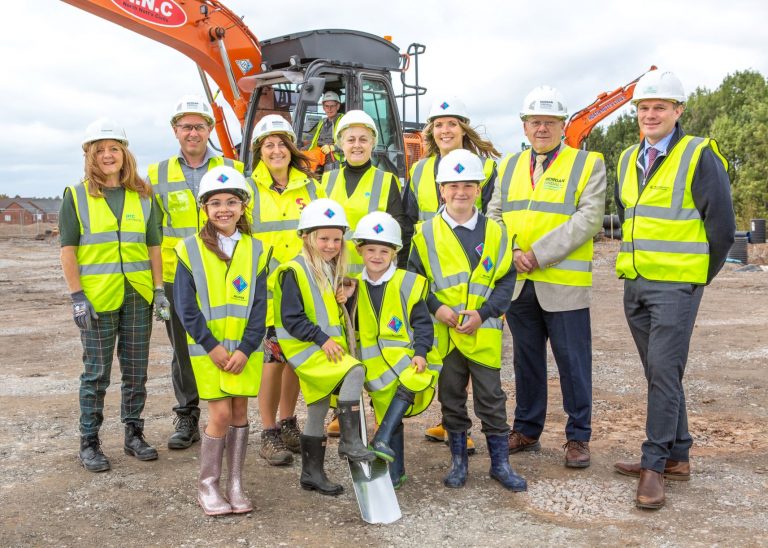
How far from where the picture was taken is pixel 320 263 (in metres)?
4.48

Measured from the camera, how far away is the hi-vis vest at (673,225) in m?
4.34

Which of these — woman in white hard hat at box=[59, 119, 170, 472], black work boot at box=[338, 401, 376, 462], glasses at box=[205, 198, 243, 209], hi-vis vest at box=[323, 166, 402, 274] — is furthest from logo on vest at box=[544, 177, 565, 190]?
woman in white hard hat at box=[59, 119, 170, 472]

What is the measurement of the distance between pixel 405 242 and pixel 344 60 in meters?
5.67

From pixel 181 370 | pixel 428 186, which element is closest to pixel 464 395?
pixel 428 186

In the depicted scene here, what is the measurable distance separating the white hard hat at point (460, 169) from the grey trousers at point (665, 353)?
45.5 inches

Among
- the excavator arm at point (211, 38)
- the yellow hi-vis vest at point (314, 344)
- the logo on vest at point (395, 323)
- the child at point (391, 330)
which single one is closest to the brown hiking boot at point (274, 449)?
the yellow hi-vis vest at point (314, 344)

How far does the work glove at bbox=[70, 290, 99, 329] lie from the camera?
4770 millimetres

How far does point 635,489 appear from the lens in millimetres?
4527

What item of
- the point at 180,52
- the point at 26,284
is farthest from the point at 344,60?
the point at 26,284

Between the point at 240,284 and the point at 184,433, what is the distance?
162 centimetres

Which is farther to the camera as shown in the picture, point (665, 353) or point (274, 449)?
point (274, 449)

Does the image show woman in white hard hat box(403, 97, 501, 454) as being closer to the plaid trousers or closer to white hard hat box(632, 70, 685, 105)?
white hard hat box(632, 70, 685, 105)

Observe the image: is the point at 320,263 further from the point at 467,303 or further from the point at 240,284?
the point at 467,303

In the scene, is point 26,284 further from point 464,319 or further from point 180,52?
point 464,319
